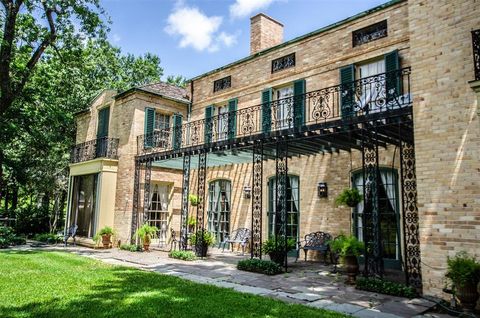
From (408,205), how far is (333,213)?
343 centimetres

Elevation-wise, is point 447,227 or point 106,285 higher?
point 447,227

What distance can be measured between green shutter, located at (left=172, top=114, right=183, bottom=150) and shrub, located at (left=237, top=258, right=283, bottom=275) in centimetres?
570

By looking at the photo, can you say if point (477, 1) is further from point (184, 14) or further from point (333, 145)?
point (184, 14)

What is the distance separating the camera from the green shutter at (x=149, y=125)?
13.4 m

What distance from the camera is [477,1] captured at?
5.88m

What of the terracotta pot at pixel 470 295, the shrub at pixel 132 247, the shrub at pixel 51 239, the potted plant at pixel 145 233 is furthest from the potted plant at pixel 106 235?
the terracotta pot at pixel 470 295

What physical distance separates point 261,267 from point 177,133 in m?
6.87

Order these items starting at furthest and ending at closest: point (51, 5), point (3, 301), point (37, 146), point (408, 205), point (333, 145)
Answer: point (37, 146)
point (51, 5)
point (333, 145)
point (408, 205)
point (3, 301)

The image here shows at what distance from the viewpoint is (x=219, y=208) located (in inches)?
552

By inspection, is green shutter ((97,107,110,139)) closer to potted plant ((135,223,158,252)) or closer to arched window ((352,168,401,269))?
potted plant ((135,223,158,252))

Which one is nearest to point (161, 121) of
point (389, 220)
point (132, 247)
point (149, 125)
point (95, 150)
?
point (149, 125)

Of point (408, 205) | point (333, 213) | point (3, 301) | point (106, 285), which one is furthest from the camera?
point (333, 213)

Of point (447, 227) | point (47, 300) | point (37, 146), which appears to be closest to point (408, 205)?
point (447, 227)

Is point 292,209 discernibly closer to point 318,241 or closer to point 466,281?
point 318,241
